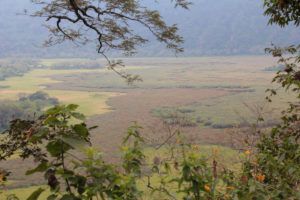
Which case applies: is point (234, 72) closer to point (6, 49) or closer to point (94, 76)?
point (94, 76)

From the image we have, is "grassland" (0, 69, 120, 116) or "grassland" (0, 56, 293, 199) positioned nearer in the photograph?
"grassland" (0, 56, 293, 199)

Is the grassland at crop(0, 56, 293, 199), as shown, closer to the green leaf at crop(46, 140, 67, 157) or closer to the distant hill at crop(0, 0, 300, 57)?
the green leaf at crop(46, 140, 67, 157)

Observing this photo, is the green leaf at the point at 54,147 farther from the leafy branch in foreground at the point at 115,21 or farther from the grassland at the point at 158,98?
the grassland at the point at 158,98

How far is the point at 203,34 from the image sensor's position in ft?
505

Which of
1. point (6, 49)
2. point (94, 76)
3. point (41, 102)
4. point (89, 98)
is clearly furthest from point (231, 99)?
point (6, 49)

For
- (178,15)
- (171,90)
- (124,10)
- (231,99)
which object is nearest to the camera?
(124,10)

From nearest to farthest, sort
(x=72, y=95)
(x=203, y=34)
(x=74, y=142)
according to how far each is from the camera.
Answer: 1. (x=74, y=142)
2. (x=72, y=95)
3. (x=203, y=34)

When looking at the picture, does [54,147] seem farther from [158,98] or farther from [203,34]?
[203,34]

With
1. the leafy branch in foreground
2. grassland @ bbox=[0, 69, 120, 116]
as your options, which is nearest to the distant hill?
grassland @ bbox=[0, 69, 120, 116]

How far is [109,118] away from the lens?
42844 mm

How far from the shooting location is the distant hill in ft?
467

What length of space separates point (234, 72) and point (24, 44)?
8832 cm

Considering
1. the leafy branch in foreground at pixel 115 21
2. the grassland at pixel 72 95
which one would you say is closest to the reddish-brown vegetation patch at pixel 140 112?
the grassland at pixel 72 95

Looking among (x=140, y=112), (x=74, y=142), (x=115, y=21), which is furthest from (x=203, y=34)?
(x=74, y=142)
